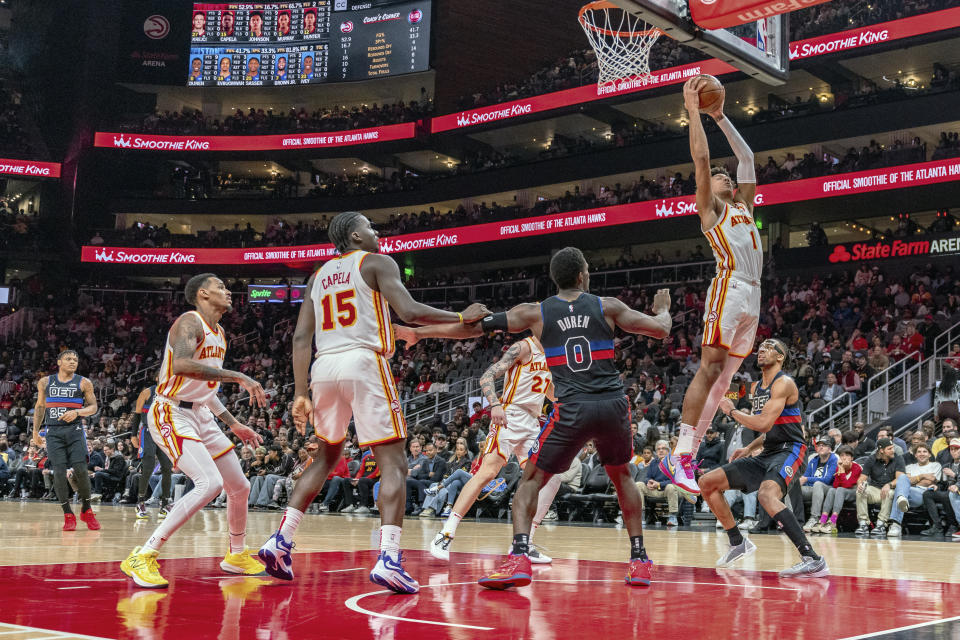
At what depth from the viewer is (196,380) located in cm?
624

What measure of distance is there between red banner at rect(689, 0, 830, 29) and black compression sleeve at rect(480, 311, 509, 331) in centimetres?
319

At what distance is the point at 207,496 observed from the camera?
234 inches

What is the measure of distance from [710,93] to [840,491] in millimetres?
7962

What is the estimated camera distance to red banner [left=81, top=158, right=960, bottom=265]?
22484mm

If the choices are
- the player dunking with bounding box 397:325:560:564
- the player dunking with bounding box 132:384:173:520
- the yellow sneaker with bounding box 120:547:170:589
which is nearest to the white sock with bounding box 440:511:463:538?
the player dunking with bounding box 397:325:560:564

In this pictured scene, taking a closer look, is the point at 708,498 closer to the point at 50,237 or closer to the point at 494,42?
the point at 494,42

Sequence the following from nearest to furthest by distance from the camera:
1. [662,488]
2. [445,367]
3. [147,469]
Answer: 1. [147,469]
2. [662,488]
3. [445,367]

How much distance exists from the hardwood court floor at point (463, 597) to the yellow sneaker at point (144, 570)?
0.12 meters

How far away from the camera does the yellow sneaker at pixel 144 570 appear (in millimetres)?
5441

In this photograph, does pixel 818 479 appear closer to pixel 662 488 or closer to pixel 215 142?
pixel 662 488

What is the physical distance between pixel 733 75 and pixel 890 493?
54.5 ft

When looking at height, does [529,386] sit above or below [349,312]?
below

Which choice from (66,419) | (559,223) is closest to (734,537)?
(66,419)

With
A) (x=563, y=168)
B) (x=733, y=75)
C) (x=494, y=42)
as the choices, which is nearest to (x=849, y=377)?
(x=733, y=75)
